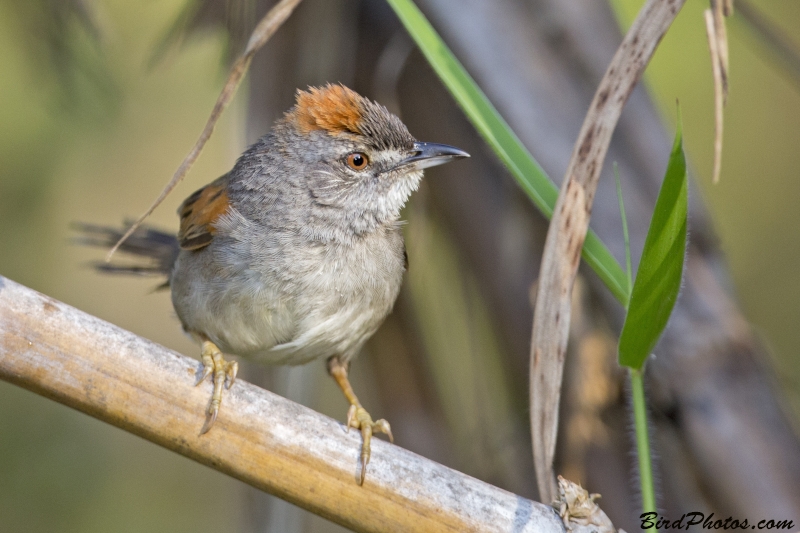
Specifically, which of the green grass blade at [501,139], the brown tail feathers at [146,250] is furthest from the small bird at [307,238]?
the green grass blade at [501,139]

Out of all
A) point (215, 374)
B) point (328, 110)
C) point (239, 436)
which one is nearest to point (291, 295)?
point (215, 374)

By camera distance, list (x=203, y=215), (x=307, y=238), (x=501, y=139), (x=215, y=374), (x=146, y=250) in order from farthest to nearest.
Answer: (x=146, y=250), (x=203, y=215), (x=307, y=238), (x=215, y=374), (x=501, y=139)

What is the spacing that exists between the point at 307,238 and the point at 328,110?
53 cm

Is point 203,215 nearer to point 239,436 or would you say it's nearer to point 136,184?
point 239,436

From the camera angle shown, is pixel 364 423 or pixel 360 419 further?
pixel 360 419

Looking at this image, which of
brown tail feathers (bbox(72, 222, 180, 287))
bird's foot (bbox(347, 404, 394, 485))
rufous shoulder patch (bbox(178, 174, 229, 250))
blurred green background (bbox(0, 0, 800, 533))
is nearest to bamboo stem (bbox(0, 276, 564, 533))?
bird's foot (bbox(347, 404, 394, 485))

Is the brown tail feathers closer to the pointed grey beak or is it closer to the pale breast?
the pale breast

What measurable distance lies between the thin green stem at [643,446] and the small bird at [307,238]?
1.06 meters

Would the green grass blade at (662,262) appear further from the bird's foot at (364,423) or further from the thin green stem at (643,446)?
the bird's foot at (364,423)

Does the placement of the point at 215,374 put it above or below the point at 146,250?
above

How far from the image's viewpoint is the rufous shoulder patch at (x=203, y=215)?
315cm

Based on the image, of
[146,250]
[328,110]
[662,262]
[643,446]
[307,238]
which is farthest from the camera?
[146,250]

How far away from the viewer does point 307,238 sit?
3.00 metres

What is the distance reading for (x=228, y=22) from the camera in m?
3.21
